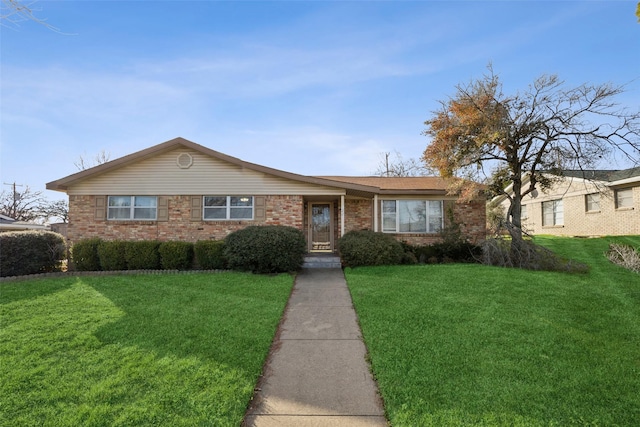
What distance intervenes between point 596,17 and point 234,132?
38.5 ft

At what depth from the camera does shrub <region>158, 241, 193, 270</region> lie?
431 inches

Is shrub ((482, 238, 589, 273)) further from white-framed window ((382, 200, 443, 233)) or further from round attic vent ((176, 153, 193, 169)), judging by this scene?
round attic vent ((176, 153, 193, 169))

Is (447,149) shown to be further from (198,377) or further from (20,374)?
(20,374)

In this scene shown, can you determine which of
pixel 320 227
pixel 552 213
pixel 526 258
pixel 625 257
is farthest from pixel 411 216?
pixel 552 213

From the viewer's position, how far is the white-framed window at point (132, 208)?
1280 centimetres

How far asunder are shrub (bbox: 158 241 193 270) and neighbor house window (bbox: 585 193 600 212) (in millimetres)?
19439

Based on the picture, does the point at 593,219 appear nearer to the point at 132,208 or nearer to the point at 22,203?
the point at 132,208

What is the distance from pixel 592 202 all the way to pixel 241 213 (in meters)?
18.0

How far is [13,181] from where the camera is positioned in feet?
111

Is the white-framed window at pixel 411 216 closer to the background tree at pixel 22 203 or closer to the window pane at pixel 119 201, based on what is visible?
the window pane at pixel 119 201

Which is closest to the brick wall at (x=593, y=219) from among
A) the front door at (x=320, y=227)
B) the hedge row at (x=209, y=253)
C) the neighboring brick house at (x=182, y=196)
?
the front door at (x=320, y=227)

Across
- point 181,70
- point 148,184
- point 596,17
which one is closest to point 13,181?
point 148,184

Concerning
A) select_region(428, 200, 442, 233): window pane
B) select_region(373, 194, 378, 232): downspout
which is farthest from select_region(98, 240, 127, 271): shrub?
select_region(428, 200, 442, 233): window pane

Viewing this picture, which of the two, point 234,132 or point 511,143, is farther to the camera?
point 234,132
